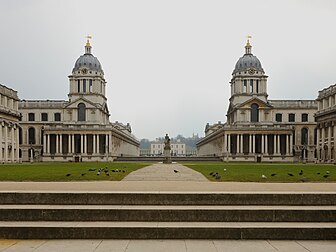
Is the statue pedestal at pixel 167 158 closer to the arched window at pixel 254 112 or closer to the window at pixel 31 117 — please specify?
Result: the arched window at pixel 254 112

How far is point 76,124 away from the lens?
10931cm

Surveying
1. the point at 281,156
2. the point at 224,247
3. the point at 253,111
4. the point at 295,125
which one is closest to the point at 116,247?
the point at 224,247

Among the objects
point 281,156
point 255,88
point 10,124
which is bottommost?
point 281,156

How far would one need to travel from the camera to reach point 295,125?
117000mm

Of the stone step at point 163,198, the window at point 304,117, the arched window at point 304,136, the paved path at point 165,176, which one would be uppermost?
the window at point 304,117

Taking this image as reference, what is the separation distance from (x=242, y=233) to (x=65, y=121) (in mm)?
106786

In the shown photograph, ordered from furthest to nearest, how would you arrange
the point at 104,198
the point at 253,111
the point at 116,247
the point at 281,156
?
the point at 253,111 < the point at 281,156 < the point at 104,198 < the point at 116,247

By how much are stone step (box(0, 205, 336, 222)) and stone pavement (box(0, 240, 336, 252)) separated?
123 cm

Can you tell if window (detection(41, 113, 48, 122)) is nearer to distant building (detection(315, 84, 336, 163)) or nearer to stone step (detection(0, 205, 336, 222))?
distant building (detection(315, 84, 336, 163))

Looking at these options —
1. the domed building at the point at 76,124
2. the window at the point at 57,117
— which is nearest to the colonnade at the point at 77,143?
the domed building at the point at 76,124

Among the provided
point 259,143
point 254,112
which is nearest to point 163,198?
point 259,143

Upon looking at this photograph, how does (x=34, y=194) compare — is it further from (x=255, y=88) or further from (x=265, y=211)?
(x=255, y=88)

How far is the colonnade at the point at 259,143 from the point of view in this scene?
103438 mm

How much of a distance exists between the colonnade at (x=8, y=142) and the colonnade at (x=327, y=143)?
→ 65.6 meters
